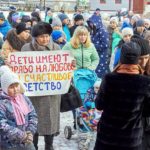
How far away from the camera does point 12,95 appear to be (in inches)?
168

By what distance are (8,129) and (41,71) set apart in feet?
4.57

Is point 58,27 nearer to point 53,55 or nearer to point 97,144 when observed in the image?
point 53,55

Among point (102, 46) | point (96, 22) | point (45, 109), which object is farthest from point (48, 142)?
point (96, 22)

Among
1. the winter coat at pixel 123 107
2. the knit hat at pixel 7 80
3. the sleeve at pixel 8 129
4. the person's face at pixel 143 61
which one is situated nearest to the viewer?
the winter coat at pixel 123 107

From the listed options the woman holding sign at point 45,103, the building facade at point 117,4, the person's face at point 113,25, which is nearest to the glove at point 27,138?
→ the woman holding sign at point 45,103

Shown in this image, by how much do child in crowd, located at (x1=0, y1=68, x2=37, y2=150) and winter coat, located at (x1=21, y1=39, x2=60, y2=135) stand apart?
32.2 inches

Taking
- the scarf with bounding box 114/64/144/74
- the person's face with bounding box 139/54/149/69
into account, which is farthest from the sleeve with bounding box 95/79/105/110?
the person's face with bounding box 139/54/149/69

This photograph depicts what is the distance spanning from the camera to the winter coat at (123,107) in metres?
3.62

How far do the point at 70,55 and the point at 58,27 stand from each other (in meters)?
3.32

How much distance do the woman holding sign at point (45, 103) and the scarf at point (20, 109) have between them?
2.66ft

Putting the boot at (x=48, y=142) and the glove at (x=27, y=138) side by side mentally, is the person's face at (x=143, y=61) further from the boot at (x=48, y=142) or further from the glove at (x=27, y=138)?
the boot at (x=48, y=142)

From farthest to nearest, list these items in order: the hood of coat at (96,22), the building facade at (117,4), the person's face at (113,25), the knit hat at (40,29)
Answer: the building facade at (117,4) < the person's face at (113,25) < the hood of coat at (96,22) < the knit hat at (40,29)

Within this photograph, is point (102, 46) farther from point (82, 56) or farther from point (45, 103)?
point (45, 103)

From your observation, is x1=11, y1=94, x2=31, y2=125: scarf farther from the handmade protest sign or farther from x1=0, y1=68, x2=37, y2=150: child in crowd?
the handmade protest sign
